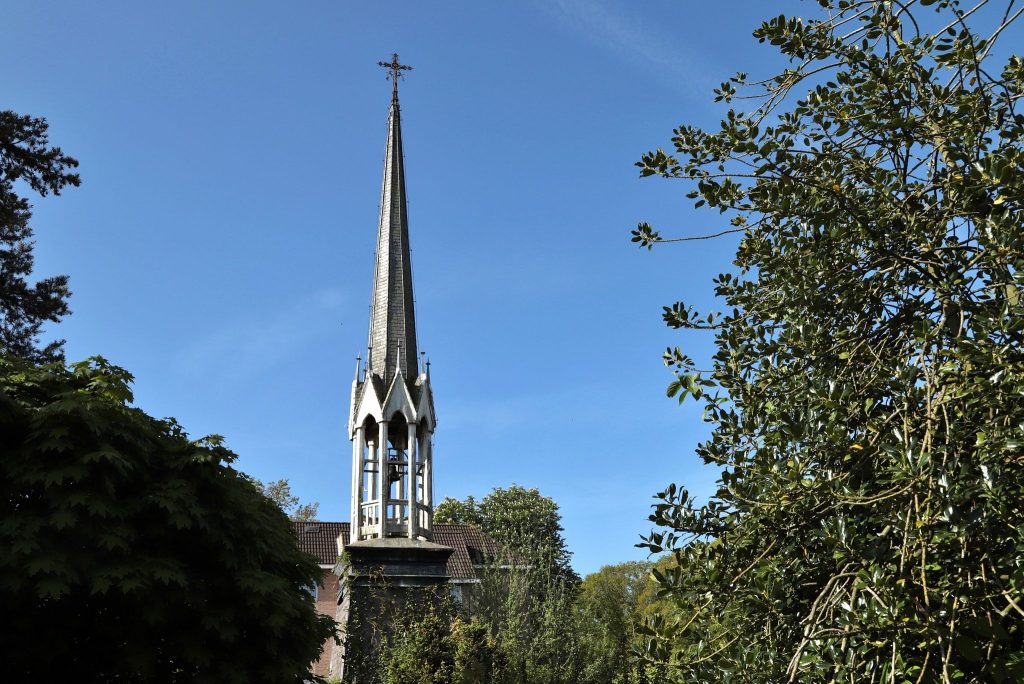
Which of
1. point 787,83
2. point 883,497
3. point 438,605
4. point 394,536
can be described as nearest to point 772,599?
point 883,497

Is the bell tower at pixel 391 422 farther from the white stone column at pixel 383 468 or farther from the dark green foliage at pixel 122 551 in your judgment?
the dark green foliage at pixel 122 551

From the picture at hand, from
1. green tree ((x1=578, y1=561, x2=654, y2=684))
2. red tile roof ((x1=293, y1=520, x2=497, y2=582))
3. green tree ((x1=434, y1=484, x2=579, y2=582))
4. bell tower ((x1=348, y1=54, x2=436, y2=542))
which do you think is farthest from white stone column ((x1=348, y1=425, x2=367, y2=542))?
green tree ((x1=434, y1=484, x2=579, y2=582))

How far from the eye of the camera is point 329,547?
4366cm

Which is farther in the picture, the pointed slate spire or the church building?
the pointed slate spire

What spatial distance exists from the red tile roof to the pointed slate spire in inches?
756

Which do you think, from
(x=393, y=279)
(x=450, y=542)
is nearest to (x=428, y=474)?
(x=393, y=279)

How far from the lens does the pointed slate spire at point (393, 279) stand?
2405 cm

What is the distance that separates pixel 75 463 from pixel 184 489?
150cm

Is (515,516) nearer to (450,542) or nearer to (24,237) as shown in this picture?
(450,542)

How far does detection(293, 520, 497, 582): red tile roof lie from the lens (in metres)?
42.2

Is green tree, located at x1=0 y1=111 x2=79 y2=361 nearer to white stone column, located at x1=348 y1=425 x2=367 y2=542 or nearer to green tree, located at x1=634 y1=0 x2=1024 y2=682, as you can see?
white stone column, located at x1=348 y1=425 x2=367 y2=542

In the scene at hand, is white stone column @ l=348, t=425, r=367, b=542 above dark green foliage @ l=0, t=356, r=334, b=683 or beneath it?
above

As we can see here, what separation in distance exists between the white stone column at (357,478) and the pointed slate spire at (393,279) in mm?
1604

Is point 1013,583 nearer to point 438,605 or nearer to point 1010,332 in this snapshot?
point 1010,332
